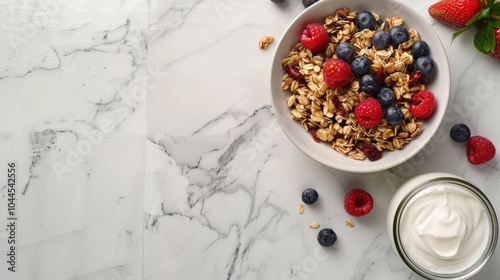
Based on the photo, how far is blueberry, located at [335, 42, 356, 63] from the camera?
3.52 feet

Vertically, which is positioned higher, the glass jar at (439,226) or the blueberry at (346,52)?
the blueberry at (346,52)

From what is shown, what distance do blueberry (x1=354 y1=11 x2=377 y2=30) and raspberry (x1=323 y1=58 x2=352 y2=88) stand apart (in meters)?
0.10

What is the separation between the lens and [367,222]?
3.92ft

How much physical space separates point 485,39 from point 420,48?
161 mm

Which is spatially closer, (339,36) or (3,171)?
(339,36)

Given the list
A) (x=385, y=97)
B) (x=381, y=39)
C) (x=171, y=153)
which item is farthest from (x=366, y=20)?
(x=171, y=153)

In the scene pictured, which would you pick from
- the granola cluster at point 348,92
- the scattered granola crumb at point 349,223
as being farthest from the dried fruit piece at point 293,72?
the scattered granola crumb at point 349,223

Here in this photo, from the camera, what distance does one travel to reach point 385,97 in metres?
1.07

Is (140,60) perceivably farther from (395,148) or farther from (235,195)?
(395,148)

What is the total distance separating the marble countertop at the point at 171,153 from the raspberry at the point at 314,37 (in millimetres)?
119

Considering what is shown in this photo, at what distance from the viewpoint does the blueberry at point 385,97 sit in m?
1.07

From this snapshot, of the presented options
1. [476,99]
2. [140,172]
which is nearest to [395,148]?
[476,99]

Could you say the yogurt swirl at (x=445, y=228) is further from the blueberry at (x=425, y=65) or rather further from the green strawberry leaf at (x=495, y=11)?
the green strawberry leaf at (x=495, y=11)

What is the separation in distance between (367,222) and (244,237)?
0.27 metres
